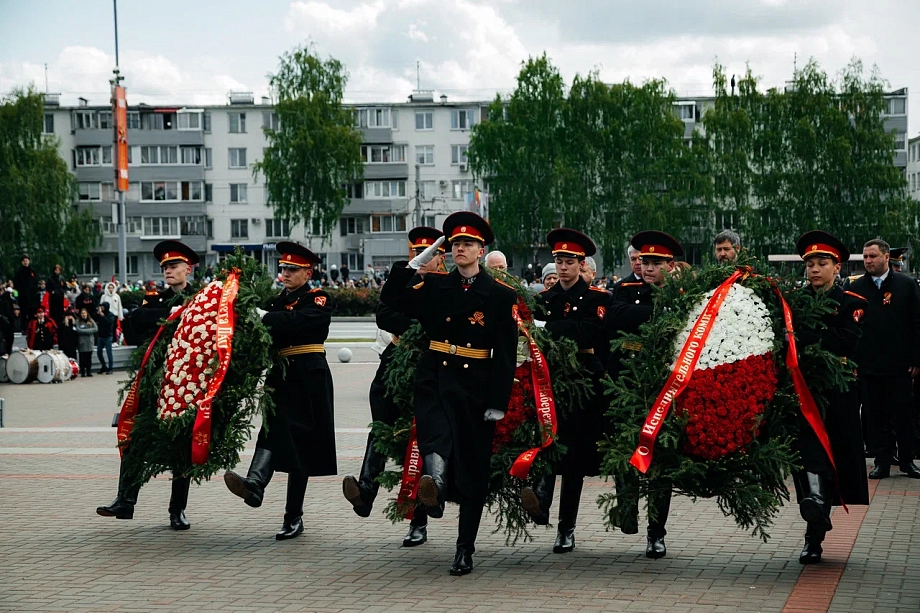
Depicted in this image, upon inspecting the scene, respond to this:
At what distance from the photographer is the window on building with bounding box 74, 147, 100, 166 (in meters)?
95.6

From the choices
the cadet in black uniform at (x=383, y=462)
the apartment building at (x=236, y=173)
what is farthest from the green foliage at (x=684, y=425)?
the apartment building at (x=236, y=173)

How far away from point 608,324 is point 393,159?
8634 centimetres

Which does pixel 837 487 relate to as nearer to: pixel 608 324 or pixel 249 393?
pixel 608 324

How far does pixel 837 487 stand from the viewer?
7898mm

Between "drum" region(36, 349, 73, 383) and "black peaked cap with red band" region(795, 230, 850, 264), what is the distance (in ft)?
66.0

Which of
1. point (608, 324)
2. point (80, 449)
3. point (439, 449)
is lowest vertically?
point (80, 449)

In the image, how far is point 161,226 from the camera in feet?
309

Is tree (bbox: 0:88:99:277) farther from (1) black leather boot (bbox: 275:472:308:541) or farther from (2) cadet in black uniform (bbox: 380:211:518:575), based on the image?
(2) cadet in black uniform (bbox: 380:211:518:575)

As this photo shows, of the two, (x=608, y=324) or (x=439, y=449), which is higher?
(x=608, y=324)

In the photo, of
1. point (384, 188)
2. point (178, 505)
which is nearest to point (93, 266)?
point (384, 188)

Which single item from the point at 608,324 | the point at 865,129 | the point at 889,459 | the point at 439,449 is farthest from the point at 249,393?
the point at 865,129

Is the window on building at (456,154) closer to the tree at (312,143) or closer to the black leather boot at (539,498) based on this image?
the tree at (312,143)

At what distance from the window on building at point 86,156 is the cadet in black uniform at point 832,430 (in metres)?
93.1

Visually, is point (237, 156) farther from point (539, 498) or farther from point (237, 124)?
point (539, 498)
